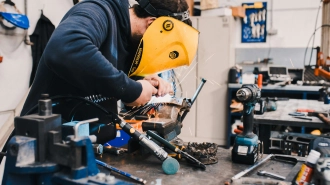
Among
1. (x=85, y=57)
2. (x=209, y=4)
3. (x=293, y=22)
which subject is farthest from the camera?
(x=293, y=22)

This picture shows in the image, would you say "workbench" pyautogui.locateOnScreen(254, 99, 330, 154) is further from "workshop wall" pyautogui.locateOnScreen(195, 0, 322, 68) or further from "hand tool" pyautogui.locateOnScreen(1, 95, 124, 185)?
"workshop wall" pyautogui.locateOnScreen(195, 0, 322, 68)

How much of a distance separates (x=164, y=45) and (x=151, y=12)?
17cm

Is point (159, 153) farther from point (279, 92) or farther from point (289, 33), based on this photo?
point (289, 33)

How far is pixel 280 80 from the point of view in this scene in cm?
437

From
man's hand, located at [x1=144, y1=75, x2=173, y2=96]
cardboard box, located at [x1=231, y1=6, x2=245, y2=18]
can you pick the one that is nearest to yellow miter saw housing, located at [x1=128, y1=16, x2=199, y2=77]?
man's hand, located at [x1=144, y1=75, x2=173, y2=96]

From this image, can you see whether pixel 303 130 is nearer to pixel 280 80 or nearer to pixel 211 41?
pixel 280 80

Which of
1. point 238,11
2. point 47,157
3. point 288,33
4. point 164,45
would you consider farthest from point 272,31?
point 47,157

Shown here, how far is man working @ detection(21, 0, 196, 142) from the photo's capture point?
1.04 metres

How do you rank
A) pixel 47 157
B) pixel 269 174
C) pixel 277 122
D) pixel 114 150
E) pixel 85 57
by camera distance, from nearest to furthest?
pixel 47 157 → pixel 85 57 → pixel 269 174 → pixel 114 150 → pixel 277 122

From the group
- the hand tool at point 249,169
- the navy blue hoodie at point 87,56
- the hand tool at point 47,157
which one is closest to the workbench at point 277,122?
the hand tool at point 249,169

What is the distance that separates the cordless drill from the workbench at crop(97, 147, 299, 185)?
36 millimetres

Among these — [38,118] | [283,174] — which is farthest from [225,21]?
[38,118]

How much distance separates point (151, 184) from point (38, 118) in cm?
48

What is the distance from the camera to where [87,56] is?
1.05 m
